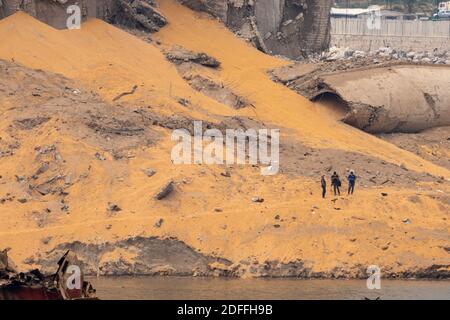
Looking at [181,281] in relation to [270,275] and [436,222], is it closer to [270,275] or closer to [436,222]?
[270,275]

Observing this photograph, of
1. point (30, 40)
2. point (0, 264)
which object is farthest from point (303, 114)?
point (0, 264)

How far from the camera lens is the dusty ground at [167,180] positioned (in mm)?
41125

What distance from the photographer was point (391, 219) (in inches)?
1676

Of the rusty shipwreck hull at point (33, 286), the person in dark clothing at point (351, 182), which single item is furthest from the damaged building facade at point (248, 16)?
the rusty shipwreck hull at point (33, 286)

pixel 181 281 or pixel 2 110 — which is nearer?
pixel 181 281

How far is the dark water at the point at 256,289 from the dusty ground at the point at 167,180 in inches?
36.2

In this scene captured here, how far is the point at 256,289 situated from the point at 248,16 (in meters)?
18.8

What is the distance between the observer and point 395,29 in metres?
79.4

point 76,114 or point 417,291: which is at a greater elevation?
point 76,114

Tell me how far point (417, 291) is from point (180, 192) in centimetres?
741

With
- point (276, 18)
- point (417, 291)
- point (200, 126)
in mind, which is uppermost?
point (276, 18)

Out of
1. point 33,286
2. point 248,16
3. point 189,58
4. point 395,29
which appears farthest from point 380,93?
point 395,29

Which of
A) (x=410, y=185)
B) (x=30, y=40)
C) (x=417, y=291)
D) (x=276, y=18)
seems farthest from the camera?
(x=276, y=18)

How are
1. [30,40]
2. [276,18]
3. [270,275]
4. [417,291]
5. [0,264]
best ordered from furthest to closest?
1. [276,18]
2. [30,40]
3. [270,275]
4. [417,291]
5. [0,264]
